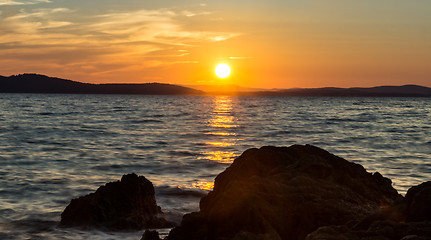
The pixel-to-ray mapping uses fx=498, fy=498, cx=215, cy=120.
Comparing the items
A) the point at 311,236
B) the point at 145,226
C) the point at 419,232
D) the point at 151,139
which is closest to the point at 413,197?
the point at 419,232

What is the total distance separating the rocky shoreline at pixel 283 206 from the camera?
6133 mm

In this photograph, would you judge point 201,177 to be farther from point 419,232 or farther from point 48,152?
point 419,232

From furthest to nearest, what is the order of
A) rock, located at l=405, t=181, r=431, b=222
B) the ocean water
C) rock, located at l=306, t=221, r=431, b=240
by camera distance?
the ocean water → rock, located at l=405, t=181, r=431, b=222 → rock, located at l=306, t=221, r=431, b=240

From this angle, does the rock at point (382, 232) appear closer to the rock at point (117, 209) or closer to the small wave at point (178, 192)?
the rock at point (117, 209)

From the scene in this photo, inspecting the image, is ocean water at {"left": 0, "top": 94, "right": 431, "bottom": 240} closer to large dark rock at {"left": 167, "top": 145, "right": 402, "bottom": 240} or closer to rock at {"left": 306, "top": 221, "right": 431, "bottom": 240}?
large dark rock at {"left": 167, "top": 145, "right": 402, "bottom": 240}

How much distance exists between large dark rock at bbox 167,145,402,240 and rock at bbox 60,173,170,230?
2.60 metres

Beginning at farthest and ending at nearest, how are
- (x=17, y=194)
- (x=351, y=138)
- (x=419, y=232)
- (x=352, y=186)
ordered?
1. (x=351, y=138)
2. (x=17, y=194)
3. (x=352, y=186)
4. (x=419, y=232)

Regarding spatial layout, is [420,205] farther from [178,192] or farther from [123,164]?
[123,164]

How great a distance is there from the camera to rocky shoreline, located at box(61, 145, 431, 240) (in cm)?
613

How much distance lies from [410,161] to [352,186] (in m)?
15.7

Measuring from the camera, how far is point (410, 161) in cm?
2312

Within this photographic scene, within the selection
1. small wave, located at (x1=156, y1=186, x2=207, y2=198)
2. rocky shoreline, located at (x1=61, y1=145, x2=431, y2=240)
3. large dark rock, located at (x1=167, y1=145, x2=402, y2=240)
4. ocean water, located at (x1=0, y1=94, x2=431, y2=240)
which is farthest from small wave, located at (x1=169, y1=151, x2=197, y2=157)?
large dark rock, located at (x1=167, y1=145, x2=402, y2=240)

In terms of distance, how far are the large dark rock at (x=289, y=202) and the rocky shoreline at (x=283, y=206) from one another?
14mm

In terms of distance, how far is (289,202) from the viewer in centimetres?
757
